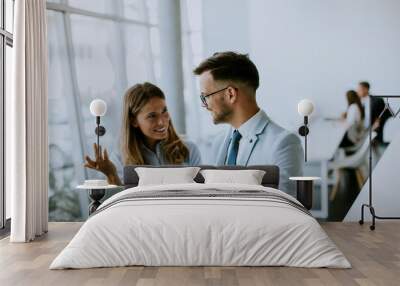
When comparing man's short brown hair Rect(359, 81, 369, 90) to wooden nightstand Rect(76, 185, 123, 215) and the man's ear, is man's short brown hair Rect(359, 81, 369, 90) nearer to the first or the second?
the man's ear

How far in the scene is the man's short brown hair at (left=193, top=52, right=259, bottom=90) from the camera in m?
7.97

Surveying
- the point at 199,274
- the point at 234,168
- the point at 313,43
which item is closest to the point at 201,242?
the point at 199,274

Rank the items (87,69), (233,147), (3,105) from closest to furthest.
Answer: (3,105) → (233,147) → (87,69)

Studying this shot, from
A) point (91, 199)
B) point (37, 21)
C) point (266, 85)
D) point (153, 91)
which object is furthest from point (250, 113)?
point (37, 21)

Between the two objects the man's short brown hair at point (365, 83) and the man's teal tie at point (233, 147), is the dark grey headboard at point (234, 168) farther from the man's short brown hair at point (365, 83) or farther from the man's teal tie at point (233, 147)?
the man's short brown hair at point (365, 83)

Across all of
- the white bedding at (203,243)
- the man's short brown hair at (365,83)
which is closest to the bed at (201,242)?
the white bedding at (203,243)

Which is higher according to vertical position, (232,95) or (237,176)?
(232,95)

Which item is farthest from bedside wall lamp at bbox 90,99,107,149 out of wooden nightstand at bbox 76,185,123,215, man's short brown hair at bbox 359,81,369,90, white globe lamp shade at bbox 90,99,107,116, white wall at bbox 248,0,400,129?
man's short brown hair at bbox 359,81,369,90

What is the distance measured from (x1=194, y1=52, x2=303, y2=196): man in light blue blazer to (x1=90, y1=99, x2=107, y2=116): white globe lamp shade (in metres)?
1.28

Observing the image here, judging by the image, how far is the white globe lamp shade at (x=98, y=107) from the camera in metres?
7.79

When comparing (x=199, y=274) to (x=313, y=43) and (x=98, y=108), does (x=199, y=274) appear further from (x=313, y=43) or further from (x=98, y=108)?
(x=313, y=43)

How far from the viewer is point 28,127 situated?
6.46m

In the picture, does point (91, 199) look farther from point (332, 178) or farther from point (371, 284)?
point (371, 284)

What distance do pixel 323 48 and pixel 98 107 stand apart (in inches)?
119
